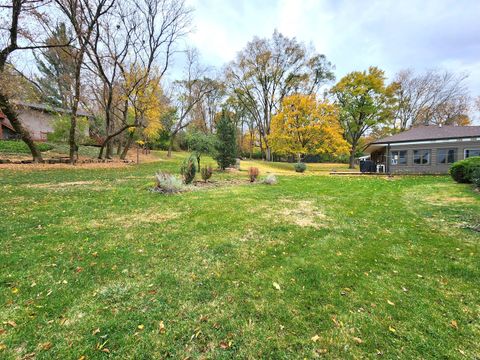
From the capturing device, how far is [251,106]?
35625mm

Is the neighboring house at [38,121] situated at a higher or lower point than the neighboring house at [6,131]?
higher

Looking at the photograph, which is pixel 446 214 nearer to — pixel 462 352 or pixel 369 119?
pixel 462 352

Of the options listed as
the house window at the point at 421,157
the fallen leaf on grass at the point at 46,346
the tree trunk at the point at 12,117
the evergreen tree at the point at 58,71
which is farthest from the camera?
the house window at the point at 421,157

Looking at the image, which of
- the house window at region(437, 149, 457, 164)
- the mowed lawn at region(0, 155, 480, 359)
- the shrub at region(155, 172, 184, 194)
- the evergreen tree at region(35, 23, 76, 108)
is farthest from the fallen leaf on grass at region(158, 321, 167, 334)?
the house window at region(437, 149, 457, 164)

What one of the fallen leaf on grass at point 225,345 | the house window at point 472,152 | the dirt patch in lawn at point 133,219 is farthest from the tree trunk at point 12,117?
the house window at point 472,152

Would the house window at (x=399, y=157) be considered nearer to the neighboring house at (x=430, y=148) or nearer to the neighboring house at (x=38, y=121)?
the neighboring house at (x=430, y=148)

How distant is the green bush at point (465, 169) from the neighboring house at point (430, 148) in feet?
26.9

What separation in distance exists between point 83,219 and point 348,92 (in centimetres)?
2922

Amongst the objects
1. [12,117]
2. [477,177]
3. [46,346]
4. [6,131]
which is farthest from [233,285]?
[6,131]

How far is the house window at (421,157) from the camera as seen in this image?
1891cm

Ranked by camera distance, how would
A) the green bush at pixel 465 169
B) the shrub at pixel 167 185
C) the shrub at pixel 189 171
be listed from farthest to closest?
the green bush at pixel 465 169
the shrub at pixel 189 171
the shrub at pixel 167 185

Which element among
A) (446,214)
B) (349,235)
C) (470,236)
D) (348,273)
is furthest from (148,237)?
(446,214)

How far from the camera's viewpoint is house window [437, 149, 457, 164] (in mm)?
18016

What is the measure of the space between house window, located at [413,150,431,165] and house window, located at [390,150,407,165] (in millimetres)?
695
